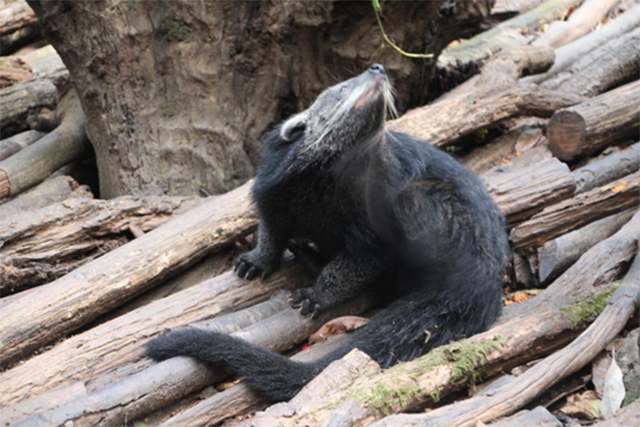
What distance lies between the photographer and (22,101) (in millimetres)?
6695

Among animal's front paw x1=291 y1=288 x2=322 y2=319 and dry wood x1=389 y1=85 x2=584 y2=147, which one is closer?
animal's front paw x1=291 y1=288 x2=322 y2=319

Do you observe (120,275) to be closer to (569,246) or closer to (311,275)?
(311,275)

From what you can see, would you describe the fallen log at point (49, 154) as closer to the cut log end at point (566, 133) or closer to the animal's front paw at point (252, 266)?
the animal's front paw at point (252, 266)

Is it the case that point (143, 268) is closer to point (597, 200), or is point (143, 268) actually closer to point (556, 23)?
point (597, 200)

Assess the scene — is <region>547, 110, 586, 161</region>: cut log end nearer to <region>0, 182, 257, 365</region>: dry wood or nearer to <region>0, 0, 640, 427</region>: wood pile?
<region>0, 0, 640, 427</region>: wood pile

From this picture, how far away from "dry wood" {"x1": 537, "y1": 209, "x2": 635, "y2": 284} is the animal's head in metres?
1.35

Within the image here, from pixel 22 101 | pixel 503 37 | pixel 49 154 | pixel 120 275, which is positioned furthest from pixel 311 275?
pixel 503 37

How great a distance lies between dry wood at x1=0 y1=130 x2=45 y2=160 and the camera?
20.5 ft

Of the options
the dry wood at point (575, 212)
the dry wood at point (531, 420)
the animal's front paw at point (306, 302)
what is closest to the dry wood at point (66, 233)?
the animal's front paw at point (306, 302)

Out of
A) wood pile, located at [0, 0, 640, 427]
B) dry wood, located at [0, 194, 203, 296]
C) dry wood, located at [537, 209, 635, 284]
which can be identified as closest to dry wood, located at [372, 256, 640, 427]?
wood pile, located at [0, 0, 640, 427]

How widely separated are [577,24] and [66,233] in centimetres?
591

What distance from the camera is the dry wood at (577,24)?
7.83 metres

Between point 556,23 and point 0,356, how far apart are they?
680cm

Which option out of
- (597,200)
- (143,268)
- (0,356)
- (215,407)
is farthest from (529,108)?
(0,356)
